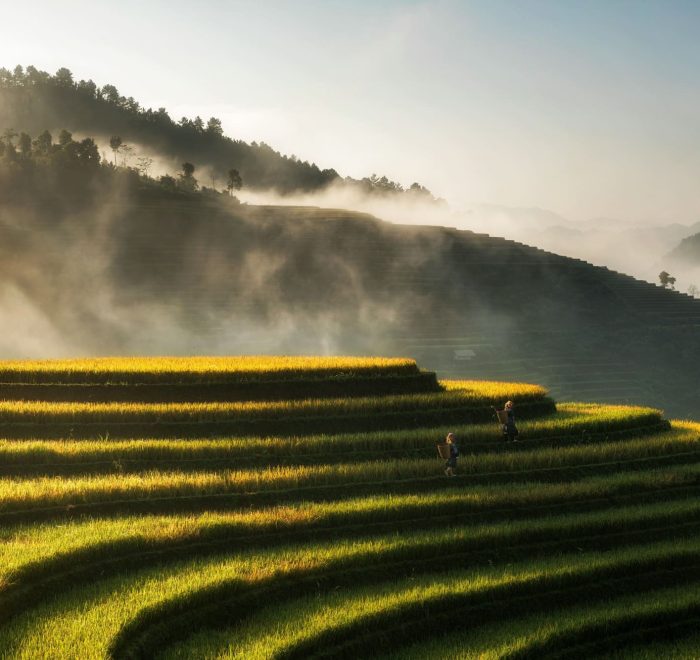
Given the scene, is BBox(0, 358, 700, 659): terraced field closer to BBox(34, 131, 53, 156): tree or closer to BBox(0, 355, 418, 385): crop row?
BBox(0, 355, 418, 385): crop row

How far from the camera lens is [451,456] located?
20984 millimetres

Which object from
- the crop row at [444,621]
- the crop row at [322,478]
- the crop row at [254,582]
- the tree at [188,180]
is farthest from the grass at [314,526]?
the tree at [188,180]

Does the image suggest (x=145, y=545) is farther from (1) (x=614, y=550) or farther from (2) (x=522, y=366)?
(2) (x=522, y=366)

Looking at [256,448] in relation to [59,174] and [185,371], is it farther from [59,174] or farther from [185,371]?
[59,174]

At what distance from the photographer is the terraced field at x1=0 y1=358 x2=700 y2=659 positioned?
1394 cm

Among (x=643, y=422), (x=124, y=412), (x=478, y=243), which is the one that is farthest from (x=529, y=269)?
(x=124, y=412)

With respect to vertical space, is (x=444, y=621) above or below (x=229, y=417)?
below

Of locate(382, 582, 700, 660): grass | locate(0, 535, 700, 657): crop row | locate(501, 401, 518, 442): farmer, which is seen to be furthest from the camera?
locate(501, 401, 518, 442): farmer

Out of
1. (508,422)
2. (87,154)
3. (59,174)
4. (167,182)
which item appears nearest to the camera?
(508,422)

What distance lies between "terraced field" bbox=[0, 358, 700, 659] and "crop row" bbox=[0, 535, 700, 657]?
0.05m

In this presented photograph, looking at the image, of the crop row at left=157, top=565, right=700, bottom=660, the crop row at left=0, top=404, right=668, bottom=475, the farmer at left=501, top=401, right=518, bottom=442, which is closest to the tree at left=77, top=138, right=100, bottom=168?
the crop row at left=0, top=404, right=668, bottom=475

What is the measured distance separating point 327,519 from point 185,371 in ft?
33.3

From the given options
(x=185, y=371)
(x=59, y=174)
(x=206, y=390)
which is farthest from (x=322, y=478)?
(x=59, y=174)

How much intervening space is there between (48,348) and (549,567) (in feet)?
196
